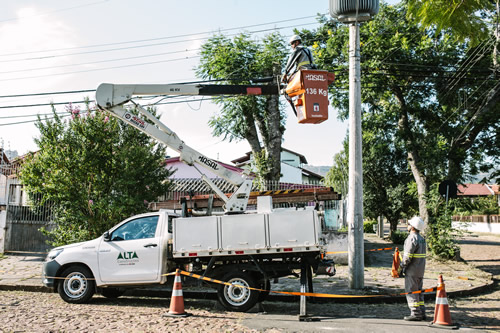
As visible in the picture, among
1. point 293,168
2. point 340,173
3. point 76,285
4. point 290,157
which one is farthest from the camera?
point 290,157

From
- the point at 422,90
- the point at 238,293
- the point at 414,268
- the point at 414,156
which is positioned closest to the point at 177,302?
the point at 238,293

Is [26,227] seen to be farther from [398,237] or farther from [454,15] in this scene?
[398,237]

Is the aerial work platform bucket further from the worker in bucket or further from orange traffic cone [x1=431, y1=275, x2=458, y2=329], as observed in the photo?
orange traffic cone [x1=431, y1=275, x2=458, y2=329]

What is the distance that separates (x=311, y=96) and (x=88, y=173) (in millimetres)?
7143

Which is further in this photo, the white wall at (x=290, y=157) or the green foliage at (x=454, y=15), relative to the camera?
the white wall at (x=290, y=157)

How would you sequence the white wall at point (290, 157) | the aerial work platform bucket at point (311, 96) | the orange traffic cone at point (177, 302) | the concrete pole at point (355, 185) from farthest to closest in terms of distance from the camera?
1. the white wall at point (290, 157)
2. the concrete pole at point (355, 185)
3. the aerial work platform bucket at point (311, 96)
4. the orange traffic cone at point (177, 302)

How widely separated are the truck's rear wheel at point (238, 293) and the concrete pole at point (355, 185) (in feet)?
10.2

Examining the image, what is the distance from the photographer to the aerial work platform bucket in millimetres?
8234

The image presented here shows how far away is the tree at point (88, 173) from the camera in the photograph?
11.9 m

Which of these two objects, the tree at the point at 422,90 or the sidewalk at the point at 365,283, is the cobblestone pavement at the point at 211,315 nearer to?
the sidewalk at the point at 365,283

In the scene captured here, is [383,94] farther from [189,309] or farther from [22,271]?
[22,271]

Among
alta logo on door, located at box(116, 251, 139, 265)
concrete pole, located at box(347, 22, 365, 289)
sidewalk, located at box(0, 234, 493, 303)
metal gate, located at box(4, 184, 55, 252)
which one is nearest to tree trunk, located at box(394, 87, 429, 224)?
sidewalk, located at box(0, 234, 493, 303)

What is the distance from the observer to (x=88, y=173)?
39.8 ft

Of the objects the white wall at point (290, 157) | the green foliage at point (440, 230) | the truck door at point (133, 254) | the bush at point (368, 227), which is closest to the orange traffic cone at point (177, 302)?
the truck door at point (133, 254)
